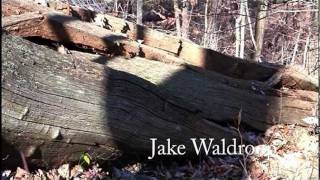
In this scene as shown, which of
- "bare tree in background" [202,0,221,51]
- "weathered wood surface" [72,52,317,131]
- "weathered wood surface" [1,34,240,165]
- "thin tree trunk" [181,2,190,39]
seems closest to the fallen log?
"weathered wood surface" [72,52,317,131]

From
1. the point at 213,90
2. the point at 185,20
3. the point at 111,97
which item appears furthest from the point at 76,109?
the point at 185,20

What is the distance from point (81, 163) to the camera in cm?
384

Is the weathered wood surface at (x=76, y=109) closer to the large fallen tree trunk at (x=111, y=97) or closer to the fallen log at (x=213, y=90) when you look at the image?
the large fallen tree trunk at (x=111, y=97)

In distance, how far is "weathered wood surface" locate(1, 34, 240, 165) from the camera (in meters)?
3.34

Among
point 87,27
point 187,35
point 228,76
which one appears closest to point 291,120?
point 228,76

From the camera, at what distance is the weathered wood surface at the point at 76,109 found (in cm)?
334

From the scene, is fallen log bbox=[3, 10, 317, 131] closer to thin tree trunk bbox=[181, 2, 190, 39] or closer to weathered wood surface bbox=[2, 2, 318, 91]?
weathered wood surface bbox=[2, 2, 318, 91]

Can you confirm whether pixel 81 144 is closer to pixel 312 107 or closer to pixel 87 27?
pixel 87 27

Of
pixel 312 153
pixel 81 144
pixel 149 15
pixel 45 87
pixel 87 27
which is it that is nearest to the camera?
pixel 45 87

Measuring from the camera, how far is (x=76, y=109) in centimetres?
362

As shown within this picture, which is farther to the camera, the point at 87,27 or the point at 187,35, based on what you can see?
the point at 187,35

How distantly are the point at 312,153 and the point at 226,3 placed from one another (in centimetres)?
1201

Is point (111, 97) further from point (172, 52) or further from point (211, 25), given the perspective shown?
point (211, 25)

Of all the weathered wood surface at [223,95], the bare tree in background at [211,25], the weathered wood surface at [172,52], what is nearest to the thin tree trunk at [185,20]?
the bare tree in background at [211,25]
